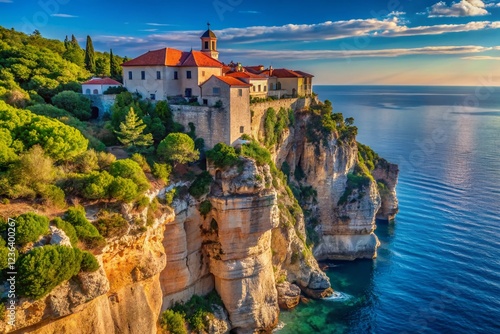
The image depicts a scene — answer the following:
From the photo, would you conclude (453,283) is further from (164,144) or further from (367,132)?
(367,132)

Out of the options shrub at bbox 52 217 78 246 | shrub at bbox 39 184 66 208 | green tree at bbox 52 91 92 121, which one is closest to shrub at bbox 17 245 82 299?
shrub at bbox 52 217 78 246

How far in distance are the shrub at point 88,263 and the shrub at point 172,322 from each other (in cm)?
1160

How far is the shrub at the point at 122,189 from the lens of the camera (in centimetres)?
2617

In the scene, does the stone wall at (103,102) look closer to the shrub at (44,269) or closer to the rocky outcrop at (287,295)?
the shrub at (44,269)

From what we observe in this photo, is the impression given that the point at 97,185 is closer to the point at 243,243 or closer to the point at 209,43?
the point at 243,243

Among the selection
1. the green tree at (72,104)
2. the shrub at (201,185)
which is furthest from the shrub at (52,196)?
the green tree at (72,104)

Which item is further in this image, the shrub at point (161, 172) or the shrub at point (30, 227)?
the shrub at point (161, 172)

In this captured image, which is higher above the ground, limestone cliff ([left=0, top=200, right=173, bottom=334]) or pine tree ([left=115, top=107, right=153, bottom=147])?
pine tree ([left=115, top=107, right=153, bottom=147])

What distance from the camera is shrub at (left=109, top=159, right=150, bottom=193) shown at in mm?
28188

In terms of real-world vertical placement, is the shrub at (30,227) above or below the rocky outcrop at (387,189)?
above

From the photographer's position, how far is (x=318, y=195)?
5238 centimetres

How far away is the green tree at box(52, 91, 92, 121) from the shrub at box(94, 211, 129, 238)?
18.7m

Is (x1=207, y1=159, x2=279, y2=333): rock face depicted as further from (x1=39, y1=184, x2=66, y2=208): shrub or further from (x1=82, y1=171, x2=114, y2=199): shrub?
(x1=39, y1=184, x2=66, y2=208): shrub

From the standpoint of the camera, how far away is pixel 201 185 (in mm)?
35062
